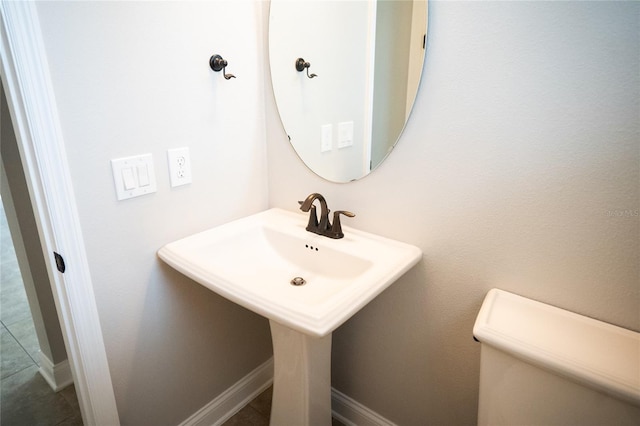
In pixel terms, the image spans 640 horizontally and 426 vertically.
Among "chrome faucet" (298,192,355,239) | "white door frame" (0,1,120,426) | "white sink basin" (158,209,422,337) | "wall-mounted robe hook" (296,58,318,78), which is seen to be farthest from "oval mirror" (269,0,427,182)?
"white door frame" (0,1,120,426)

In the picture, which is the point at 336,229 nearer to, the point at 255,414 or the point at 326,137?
the point at 326,137

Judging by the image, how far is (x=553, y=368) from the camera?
77 cm

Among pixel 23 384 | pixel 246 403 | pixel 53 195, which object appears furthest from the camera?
pixel 23 384

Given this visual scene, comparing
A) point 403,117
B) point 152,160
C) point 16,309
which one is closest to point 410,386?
point 403,117

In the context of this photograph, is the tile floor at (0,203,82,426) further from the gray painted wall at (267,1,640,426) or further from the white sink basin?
the gray painted wall at (267,1,640,426)

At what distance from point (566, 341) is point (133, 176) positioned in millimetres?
1199

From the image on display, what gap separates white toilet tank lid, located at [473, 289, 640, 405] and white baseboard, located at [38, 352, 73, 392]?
188cm

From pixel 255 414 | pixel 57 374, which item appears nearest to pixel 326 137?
pixel 255 414

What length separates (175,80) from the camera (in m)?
1.12

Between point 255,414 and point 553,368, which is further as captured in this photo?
point 255,414

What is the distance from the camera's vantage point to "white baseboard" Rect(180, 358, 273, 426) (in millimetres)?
1484

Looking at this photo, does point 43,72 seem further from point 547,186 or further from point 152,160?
point 547,186

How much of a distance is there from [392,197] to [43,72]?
97cm

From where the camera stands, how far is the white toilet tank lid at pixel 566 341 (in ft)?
2.40
